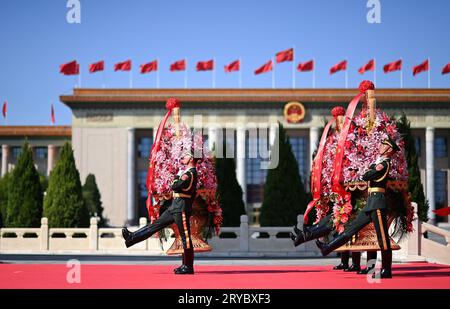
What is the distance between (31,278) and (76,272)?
1003 millimetres

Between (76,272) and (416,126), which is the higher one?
(416,126)

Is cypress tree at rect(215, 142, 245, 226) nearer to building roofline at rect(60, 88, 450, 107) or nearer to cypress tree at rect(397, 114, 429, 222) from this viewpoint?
cypress tree at rect(397, 114, 429, 222)

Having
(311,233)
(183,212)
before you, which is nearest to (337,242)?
(311,233)

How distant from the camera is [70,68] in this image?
4538 centimetres

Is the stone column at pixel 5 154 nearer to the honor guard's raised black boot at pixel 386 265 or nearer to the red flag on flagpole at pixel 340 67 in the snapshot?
the red flag on flagpole at pixel 340 67

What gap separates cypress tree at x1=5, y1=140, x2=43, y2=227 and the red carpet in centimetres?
1424

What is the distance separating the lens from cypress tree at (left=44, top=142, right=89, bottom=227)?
28.0 m

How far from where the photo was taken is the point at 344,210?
500 inches

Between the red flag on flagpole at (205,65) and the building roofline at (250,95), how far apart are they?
4.19 metres

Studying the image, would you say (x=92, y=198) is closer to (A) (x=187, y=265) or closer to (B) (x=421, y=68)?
(B) (x=421, y=68)

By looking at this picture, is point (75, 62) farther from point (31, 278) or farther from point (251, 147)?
point (31, 278)

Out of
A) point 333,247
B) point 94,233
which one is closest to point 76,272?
point 333,247

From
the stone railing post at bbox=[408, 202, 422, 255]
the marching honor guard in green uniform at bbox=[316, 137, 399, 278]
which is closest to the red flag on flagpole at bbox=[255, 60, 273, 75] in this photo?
the stone railing post at bbox=[408, 202, 422, 255]

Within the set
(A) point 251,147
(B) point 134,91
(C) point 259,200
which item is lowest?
(C) point 259,200
